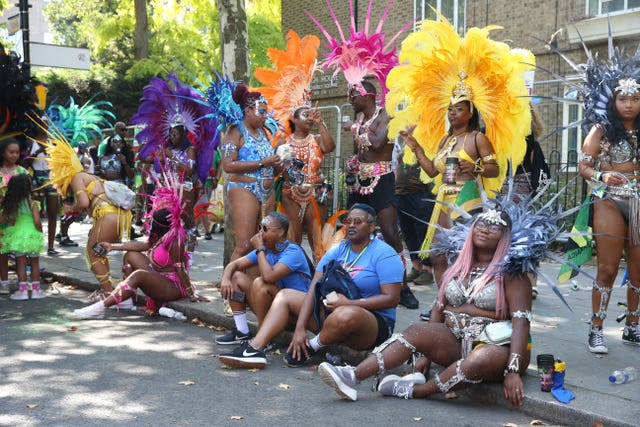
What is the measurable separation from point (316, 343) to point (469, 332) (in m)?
1.27

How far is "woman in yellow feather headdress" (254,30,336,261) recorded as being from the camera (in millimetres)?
7355

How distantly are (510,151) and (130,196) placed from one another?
4.22 metres

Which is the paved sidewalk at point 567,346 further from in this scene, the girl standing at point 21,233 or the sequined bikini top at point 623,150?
the sequined bikini top at point 623,150

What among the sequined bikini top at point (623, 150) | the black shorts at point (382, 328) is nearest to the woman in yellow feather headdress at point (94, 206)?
the black shorts at point (382, 328)

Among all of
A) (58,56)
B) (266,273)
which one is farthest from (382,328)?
(58,56)

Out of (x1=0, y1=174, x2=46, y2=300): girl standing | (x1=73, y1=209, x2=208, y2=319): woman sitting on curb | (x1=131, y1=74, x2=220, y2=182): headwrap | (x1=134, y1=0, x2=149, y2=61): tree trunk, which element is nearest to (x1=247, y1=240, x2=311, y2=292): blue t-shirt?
(x1=73, y1=209, x2=208, y2=319): woman sitting on curb

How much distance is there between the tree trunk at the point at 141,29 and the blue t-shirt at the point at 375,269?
852 inches

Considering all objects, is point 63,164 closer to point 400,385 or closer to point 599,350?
point 400,385

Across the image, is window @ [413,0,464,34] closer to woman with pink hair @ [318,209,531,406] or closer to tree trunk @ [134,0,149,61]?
tree trunk @ [134,0,149,61]

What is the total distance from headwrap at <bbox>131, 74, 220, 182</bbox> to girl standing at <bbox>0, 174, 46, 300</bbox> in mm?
1541

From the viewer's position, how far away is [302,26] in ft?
68.2

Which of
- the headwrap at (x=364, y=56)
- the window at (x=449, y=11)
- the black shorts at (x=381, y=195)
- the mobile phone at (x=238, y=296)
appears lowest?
the mobile phone at (x=238, y=296)

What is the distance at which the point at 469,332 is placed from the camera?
4758 mm

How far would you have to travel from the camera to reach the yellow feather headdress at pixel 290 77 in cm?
788
